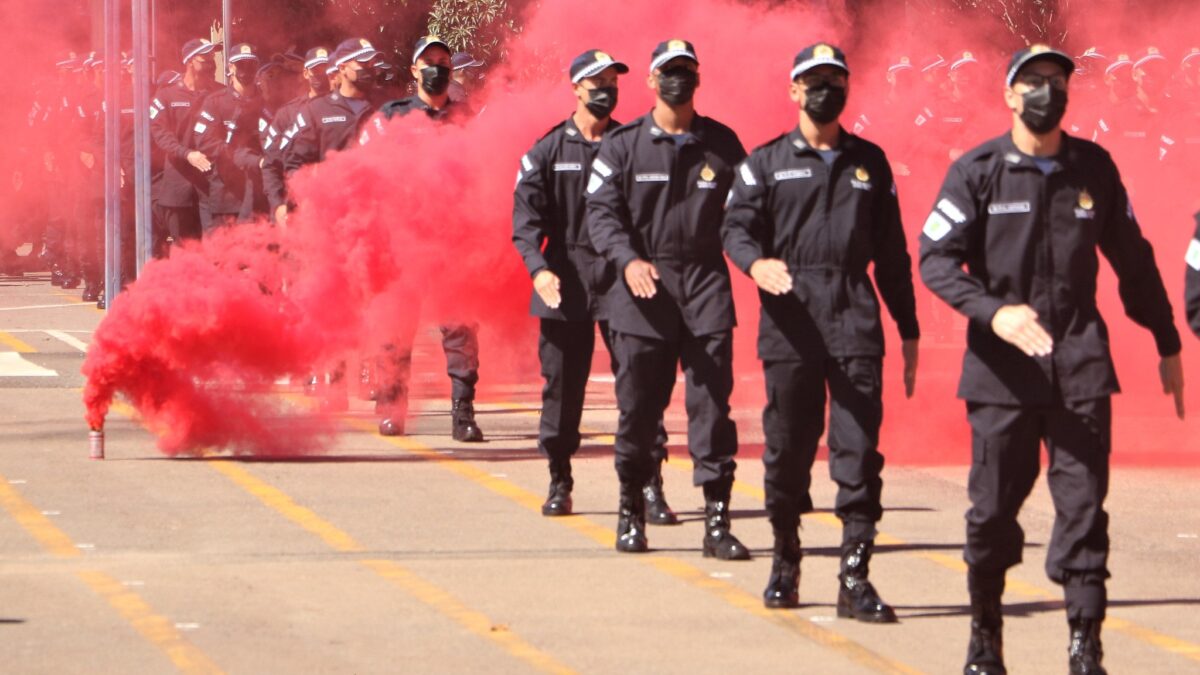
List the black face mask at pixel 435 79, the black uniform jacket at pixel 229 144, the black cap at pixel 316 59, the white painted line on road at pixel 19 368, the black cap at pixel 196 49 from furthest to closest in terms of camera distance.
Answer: the black cap at pixel 196 49, the black uniform jacket at pixel 229 144, the white painted line on road at pixel 19 368, the black cap at pixel 316 59, the black face mask at pixel 435 79

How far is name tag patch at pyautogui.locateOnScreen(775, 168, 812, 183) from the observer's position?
8.20 metres

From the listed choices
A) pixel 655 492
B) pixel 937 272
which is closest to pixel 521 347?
pixel 655 492

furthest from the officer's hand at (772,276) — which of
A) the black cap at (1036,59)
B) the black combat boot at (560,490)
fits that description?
the black combat boot at (560,490)

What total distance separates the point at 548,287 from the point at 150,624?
7.75ft

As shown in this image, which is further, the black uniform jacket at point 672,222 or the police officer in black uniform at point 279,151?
the police officer in black uniform at point 279,151

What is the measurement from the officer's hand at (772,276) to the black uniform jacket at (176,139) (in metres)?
10.7

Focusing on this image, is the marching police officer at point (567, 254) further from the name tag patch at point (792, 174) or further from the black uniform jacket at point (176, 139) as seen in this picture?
the black uniform jacket at point (176, 139)

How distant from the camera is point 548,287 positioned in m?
9.70

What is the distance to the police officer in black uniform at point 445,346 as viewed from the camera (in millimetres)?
12883

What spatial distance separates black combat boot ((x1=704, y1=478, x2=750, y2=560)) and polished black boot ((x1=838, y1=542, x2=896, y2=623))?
120 cm

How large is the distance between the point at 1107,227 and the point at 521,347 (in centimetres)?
725

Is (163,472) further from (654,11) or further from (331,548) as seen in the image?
(654,11)

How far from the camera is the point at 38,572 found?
9031 millimetres

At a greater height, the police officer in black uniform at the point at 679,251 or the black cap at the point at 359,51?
the black cap at the point at 359,51
